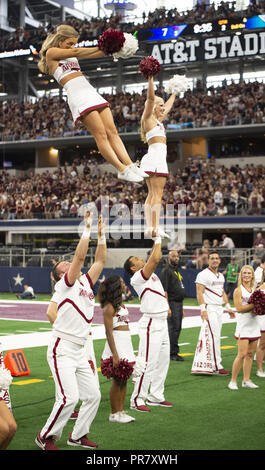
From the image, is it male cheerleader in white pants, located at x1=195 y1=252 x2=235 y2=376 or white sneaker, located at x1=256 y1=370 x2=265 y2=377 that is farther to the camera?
male cheerleader in white pants, located at x1=195 y1=252 x2=235 y2=376

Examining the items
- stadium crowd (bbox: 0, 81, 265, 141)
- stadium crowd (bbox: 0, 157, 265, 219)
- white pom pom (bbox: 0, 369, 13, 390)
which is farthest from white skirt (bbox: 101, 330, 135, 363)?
stadium crowd (bbox: 0, 81, 265, 141)

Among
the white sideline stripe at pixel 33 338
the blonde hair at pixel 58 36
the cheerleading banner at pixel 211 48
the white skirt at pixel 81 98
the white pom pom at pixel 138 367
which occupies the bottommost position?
the white sideline stripe at pixel 33 338

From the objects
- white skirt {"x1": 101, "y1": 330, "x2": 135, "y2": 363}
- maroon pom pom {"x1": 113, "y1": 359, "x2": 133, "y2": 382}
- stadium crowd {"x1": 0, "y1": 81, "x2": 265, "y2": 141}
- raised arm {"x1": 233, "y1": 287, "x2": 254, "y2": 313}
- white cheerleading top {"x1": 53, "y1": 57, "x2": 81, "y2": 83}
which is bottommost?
maroon pom pom {"x1": 113, "y1": 359, "x2": 133, "y2": 382}

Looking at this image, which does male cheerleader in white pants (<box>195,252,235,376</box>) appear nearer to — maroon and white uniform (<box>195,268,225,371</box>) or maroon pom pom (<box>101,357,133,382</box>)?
maroon and white uniform (<box>195,268,225,371</box>)

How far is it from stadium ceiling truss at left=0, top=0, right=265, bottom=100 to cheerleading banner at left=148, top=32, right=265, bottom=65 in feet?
2.02

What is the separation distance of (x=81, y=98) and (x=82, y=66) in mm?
35096

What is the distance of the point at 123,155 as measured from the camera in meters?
4.73

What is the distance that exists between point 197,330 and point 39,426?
9282mm

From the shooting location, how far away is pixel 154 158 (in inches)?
213

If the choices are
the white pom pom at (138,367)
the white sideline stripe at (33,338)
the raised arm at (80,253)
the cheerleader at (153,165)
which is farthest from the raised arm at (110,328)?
the white sideline stripe at (33,338)

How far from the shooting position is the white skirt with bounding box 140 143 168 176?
539 cm

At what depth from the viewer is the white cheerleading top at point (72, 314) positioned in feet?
19.3

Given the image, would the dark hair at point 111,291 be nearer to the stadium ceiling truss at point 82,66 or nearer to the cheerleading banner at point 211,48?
the cheerleading banner at point 211,48

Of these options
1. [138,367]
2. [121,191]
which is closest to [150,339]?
[138,367]
